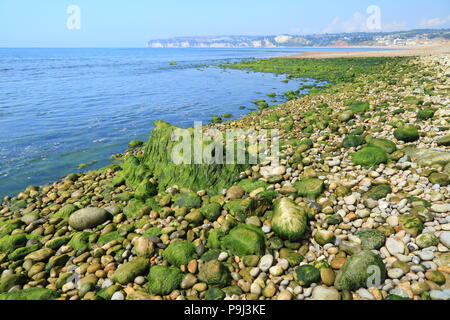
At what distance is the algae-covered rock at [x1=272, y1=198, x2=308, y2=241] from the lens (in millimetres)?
4316

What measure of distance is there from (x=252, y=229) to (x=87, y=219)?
12.2 ft

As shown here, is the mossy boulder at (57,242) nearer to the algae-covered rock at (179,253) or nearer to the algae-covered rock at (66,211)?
the algae-covered rock at (66,211)

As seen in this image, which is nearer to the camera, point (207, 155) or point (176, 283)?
point (176, 283)

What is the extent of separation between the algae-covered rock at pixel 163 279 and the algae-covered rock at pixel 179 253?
0.21m

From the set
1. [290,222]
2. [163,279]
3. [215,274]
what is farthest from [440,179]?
[163,279]

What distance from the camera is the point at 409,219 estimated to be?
4172 mm

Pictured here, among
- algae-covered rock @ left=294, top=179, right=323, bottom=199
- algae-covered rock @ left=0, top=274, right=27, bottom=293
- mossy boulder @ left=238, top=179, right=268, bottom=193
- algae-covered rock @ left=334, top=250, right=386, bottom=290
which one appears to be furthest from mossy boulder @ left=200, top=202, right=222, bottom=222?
algae-covered rock @ left=0, top=274, right=27, bottom=293

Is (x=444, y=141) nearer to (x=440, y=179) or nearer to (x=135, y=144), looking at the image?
(x=440, y=179)

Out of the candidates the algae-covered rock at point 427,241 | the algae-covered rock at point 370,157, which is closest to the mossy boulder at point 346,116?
the algae-covered rock at point 370,157

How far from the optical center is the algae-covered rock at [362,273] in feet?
11.0

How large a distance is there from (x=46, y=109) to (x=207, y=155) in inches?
690

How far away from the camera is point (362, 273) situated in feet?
11.1
